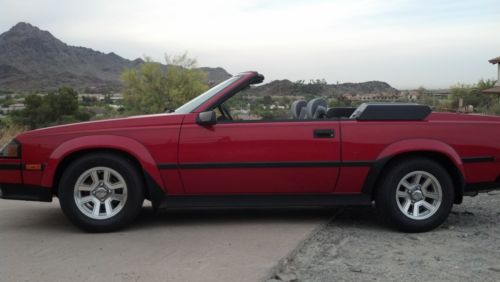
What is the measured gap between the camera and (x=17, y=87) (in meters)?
103

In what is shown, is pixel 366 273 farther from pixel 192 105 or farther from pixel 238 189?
pixel 192 105

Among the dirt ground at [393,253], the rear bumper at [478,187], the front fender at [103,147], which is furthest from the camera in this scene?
the rear bumper at [478,187]

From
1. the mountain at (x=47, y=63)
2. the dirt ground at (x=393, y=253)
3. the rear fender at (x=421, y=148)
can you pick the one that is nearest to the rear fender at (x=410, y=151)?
the rear fender at (x=421, y=148)

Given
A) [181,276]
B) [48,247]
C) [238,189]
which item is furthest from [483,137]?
[48,247]

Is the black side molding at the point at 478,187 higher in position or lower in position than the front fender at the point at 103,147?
lower

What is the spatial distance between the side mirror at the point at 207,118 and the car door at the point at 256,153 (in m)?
0.05

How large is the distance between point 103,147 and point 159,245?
1.12 m

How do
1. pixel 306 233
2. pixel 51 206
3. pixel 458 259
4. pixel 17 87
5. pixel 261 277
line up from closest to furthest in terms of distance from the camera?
pixel 261 277
pixel 458 259
pixel 306 233
pixel 51 206
pixel 17 87

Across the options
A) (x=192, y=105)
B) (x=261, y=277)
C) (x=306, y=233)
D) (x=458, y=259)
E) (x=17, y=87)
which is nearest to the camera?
(x=261, y=277)

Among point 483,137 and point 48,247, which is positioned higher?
point 483,137

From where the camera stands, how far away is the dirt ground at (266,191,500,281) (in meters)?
4.04

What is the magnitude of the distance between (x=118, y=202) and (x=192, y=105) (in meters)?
1.20

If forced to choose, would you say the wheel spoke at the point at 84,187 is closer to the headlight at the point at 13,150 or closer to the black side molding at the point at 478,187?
the headlight at the point at 13,150

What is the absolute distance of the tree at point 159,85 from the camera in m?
51.4
